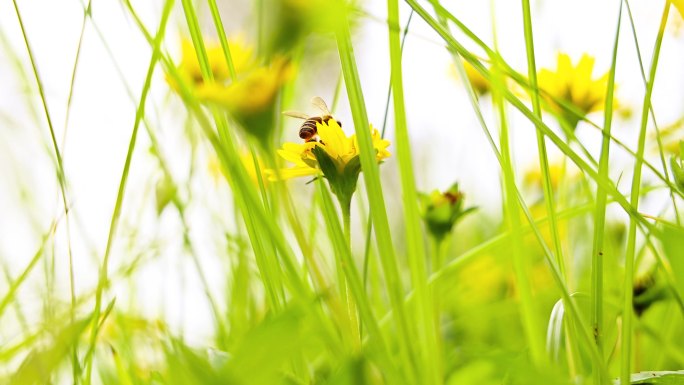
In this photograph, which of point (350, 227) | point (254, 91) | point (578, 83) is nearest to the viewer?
point (254, 91)

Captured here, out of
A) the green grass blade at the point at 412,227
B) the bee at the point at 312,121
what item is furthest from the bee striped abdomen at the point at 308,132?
the green grass blade at the point at 412,227

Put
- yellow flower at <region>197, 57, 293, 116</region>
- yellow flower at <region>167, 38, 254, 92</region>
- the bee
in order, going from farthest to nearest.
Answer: yellow flower at <region>167, 38, 254, 92</region> < the bee < yellow flower at <region>197, 57, 293, 116</region>

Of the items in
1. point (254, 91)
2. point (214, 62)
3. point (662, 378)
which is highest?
point (214, 62)

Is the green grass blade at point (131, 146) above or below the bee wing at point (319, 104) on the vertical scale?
below

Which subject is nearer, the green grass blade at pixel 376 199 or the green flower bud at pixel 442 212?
the green grass blade at pixel 376 199

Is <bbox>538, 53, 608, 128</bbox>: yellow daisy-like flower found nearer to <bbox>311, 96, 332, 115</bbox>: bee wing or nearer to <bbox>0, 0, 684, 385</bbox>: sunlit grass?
<bbox>0, 0, 684, 385</bbox>: sunlit grass

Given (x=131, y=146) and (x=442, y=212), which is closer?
(x=131, y=146)

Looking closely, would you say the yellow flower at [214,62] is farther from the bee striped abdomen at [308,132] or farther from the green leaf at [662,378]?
the green leaf at [662,378]

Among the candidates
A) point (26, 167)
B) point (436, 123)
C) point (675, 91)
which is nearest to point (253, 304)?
point (26, 167)

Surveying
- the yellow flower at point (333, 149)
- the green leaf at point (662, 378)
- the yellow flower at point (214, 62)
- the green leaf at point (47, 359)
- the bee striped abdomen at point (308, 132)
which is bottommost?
the green leaf at point (662, 378)

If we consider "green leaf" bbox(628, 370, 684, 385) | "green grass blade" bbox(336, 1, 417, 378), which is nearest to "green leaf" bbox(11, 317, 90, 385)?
"green grass blade" bbox(336, 1, 417, 378)

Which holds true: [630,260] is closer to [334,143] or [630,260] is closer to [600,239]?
[600,239]

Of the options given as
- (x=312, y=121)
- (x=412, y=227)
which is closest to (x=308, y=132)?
(x=312, y=121)
